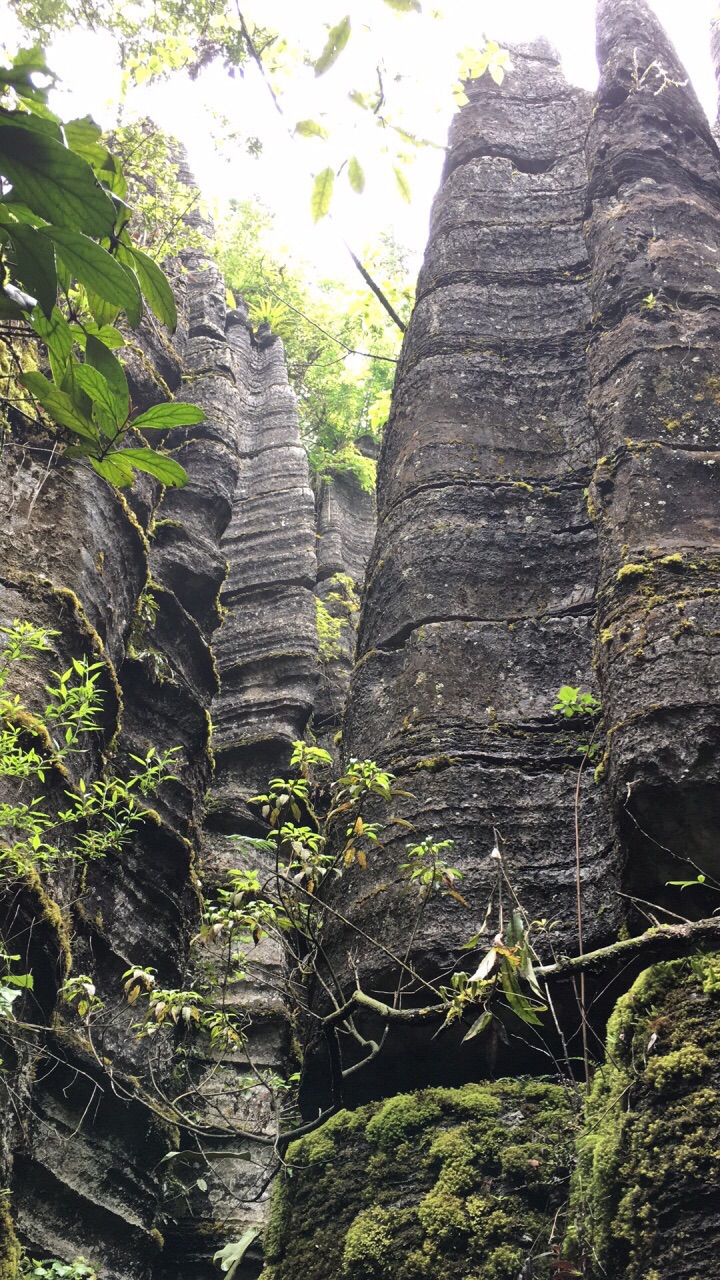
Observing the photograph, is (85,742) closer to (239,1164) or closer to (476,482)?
(476,482)

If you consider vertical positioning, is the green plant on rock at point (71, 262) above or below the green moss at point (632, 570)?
below

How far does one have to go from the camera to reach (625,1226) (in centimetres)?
209

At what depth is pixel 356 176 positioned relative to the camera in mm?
2324

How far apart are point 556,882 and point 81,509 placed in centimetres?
303

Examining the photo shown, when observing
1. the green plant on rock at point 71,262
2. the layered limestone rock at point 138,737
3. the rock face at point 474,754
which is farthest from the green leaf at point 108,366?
the layered limestone rock at point 138,737

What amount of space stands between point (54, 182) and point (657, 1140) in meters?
2.27

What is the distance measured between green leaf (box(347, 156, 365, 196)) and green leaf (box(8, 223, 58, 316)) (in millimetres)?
1179

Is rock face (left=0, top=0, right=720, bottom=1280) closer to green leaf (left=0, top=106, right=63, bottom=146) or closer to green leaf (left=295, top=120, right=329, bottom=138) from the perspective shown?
green leaf (left=295, top=120, right=329, bottom=138)

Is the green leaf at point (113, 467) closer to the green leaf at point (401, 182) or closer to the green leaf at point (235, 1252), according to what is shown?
the green leaf at point (401, 182)

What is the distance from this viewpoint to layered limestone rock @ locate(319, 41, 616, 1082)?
3381 mm

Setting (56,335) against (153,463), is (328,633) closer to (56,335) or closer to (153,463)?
(153,463)

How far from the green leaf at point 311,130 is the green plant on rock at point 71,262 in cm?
77

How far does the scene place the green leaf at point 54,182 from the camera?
4.42ft

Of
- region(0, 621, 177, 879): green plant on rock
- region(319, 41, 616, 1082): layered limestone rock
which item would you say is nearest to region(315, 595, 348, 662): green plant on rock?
region(319, 41, 616, 1082): layered limestone rock
